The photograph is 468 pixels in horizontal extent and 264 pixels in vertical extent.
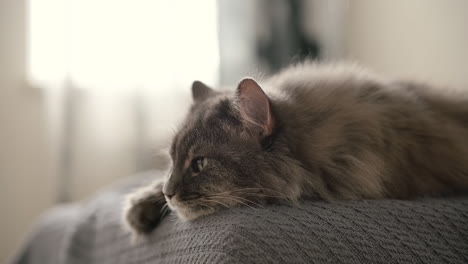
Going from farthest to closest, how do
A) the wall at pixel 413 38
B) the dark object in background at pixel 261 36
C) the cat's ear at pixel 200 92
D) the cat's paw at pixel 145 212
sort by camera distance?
the dark object in background at pixel 261 36
the wall at pixel 413 38
the cat's ear at pixel 200 92
the cat's paw at pixel 145 212

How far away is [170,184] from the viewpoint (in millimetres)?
1169

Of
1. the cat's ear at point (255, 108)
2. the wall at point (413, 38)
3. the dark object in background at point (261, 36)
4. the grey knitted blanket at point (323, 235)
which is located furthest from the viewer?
the dark object in background at point (261, 36)

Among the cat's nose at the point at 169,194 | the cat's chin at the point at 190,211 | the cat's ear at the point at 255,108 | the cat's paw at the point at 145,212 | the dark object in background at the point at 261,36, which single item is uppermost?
the dark object in background at the point at 261,36

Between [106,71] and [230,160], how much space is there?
6.04ft

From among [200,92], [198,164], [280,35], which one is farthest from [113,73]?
[198,164]

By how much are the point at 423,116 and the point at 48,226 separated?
1.42m

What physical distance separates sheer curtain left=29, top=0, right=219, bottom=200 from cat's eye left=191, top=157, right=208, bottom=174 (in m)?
1.50

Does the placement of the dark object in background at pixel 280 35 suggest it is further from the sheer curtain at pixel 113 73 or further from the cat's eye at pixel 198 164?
the cat's eye at pixel 198 164

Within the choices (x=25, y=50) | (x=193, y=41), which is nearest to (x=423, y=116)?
(x=193, y=41)

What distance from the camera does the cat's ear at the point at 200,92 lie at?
54.4 inches

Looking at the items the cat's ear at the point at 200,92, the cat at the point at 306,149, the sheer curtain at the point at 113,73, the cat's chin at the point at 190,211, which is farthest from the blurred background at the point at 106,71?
the cat's chin at the point at 190,211

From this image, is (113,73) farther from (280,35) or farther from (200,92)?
(200,92)

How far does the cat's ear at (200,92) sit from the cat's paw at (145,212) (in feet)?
0.96

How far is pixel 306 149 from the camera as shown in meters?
1.16
